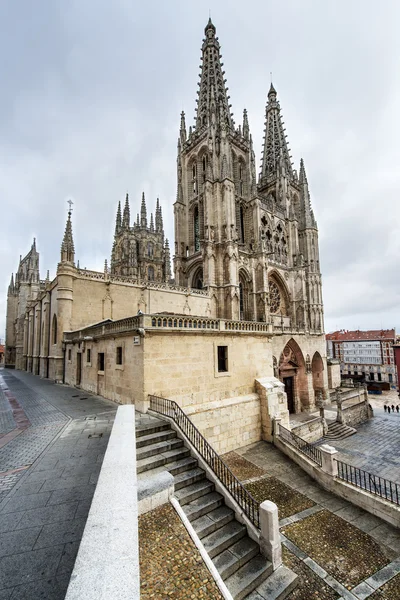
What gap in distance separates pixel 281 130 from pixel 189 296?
35.3m

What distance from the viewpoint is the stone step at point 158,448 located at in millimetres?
6398

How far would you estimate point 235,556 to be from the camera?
5.46m

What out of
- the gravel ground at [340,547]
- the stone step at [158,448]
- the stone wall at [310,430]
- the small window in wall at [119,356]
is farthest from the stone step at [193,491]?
the stone wall at [310,430]

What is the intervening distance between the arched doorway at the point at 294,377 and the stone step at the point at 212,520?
19.5 metres

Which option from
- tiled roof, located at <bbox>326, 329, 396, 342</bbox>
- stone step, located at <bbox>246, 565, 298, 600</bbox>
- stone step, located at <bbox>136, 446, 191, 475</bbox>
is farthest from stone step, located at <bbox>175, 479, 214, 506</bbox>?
tiled roof, located at <bbox>326, 329, 396, 342</bbox>

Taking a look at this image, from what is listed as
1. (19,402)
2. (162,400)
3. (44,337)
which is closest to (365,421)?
(162,400)

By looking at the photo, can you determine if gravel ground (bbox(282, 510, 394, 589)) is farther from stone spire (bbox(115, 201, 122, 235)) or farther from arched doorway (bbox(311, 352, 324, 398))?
stone spire (bbox(115, 201, 122, 235))

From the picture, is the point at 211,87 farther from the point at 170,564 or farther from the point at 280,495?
the point at 170,564

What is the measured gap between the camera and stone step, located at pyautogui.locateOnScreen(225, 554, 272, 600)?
4926 mm

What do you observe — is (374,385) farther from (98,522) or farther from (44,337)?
(98,522)

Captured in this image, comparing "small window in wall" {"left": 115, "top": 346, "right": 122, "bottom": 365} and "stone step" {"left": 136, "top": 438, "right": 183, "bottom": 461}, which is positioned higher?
"small window in wall" {"left": 115, "top": 346, "right": 122, "bottom": 365}

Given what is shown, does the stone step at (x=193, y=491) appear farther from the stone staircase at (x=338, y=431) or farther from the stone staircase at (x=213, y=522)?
the stone staircase at (x=338, y=431)

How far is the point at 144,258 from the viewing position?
155ft

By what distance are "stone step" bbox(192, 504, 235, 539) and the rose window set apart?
88.5 feet
